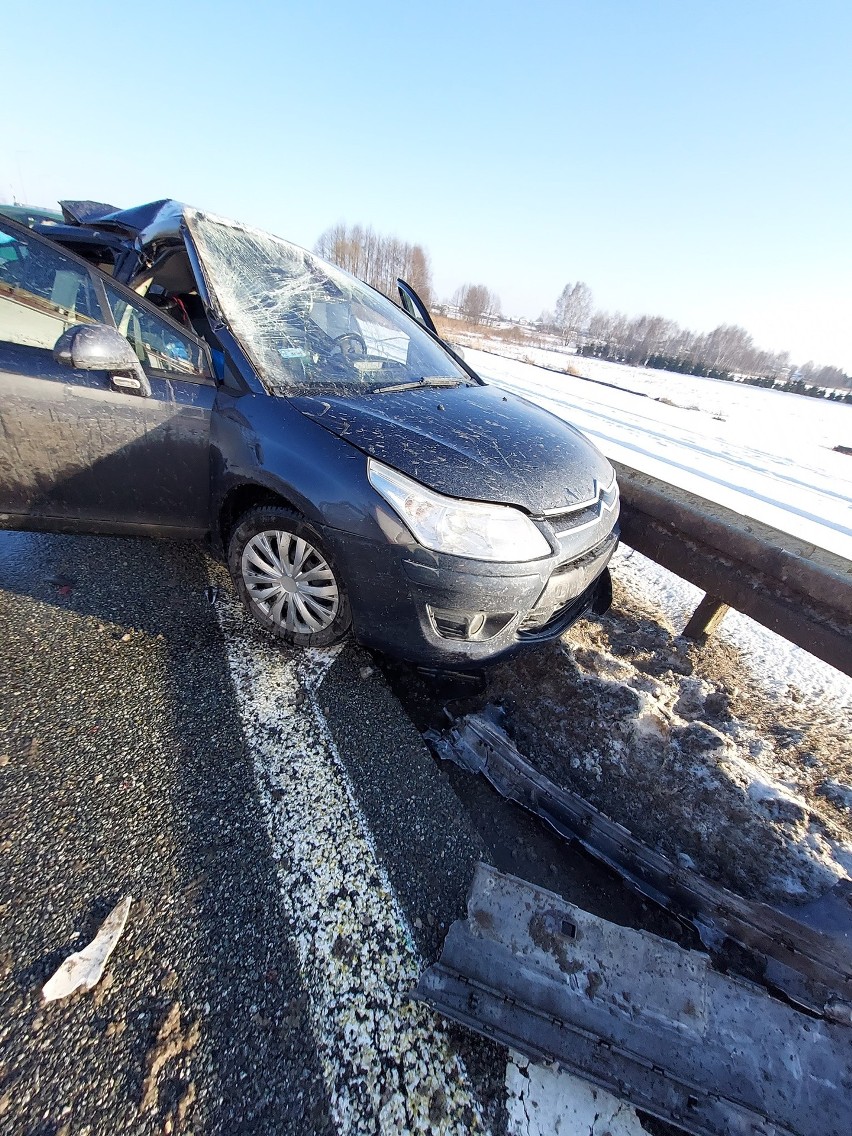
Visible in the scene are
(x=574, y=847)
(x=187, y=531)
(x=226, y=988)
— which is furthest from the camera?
(x=187, y=531)

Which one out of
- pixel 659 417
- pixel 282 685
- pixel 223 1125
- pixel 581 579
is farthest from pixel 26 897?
pixel 659 417

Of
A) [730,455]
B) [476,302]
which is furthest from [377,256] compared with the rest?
[730,455]

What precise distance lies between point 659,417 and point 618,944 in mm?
12466

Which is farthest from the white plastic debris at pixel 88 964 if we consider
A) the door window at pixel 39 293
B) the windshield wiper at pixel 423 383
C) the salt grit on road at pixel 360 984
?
the door window at pixel 39 293

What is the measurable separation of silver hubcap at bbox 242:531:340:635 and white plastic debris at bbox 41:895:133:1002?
125 cm

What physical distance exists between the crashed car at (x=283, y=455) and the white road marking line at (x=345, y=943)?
52cm

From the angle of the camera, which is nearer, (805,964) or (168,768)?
(805,964)

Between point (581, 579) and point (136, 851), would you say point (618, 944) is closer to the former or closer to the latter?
point (581, 579)

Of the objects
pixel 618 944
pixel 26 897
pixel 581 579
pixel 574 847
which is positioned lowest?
pixel 26 897

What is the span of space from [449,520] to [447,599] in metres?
0.31

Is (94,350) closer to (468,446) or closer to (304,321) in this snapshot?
(304,321)

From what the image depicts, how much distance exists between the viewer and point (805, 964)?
1401 mm

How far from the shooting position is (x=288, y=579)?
233 centimetres

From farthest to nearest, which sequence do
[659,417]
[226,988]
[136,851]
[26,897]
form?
[659,417] < [136,851] < [26,897] < [226,988]
